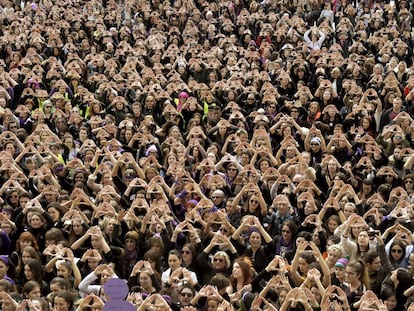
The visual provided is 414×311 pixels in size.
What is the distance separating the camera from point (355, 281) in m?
8.95

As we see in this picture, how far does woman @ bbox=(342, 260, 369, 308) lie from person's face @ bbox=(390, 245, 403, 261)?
0.63 meters

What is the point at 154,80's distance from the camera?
15.5 meters

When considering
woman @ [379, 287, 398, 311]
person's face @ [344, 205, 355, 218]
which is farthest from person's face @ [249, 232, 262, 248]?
woman @ [379, 287, 398, 311]

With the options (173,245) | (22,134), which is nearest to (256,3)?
(22,134)

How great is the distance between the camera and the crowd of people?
921 centimetres

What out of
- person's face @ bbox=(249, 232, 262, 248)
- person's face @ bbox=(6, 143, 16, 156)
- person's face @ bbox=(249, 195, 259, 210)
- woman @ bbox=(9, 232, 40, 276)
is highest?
person's face @ bbox=(249, 195, 259, 210)

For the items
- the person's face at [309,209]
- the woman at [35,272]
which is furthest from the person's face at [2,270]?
the person's face at [309,209]

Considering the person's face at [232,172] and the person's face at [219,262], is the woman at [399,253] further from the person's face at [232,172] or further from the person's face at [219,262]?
the person's face at [232,172]

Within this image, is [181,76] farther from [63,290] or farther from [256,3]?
[63,290]

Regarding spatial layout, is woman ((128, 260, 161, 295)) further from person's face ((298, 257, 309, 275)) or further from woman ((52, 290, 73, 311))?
person's face ((298, 257, 309, 275))

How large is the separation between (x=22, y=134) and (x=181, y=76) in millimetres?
3818

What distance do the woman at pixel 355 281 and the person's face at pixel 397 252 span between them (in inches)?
24.7

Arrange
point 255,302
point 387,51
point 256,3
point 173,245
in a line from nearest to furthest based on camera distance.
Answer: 1. point 255,302
2. point 173,245
3. point 387,51
4. point 256,3

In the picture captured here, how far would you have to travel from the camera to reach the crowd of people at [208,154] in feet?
30.2
